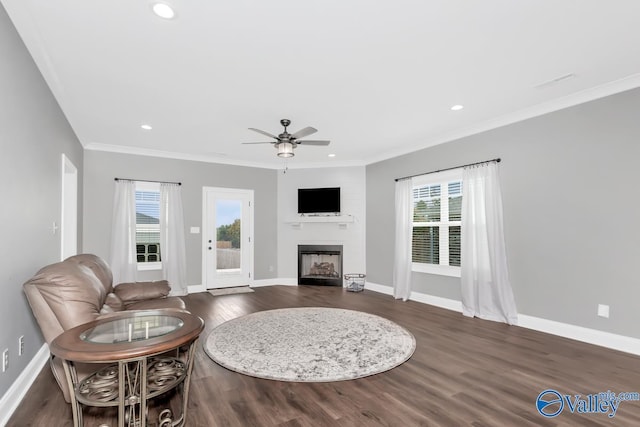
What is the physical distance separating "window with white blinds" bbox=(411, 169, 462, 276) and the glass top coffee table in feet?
14.2

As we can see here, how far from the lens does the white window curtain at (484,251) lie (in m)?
4.43

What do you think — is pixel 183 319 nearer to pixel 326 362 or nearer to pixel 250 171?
pixel 326 362

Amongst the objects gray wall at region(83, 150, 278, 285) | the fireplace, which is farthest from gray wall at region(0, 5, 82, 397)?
the fireplace

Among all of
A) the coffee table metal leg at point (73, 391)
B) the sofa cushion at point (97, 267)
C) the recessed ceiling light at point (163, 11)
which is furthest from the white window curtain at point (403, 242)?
the coffee table metal leg at point (73, 391)

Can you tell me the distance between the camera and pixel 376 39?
2613 millimetres

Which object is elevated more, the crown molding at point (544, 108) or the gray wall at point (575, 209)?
→ the crown molding at point (544, 108)

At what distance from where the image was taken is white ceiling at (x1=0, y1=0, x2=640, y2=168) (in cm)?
230

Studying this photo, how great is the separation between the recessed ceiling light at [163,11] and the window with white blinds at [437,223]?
4411mm

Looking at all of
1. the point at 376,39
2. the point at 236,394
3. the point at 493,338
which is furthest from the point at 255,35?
the point at 493,338

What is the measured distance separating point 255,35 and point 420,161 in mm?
4035

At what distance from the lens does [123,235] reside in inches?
224

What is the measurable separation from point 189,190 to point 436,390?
560 cm

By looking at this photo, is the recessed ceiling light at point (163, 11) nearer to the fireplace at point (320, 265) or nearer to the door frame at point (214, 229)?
the door frame at point (214, 229)

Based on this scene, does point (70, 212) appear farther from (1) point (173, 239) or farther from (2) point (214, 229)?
(2) point (214, 229)
